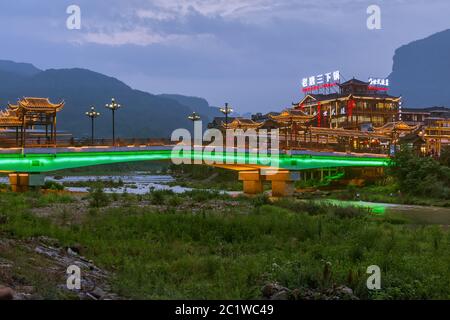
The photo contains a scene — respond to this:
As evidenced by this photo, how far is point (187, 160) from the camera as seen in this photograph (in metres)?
50.3

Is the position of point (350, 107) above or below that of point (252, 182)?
above

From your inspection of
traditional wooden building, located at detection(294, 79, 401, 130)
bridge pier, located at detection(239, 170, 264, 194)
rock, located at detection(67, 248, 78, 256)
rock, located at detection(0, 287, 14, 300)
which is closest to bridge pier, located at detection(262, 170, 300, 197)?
bridge pier, located at detection(239, 170, 264, 194)

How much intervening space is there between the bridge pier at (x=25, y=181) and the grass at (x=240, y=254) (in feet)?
59.6

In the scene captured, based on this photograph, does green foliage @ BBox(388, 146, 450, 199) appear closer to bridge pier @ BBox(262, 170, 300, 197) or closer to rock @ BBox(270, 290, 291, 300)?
bridge pier @ BBox(262, 170, 300, 197)

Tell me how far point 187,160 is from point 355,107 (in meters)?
54.9

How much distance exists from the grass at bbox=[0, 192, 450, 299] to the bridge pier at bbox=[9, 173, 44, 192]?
18.2 meters

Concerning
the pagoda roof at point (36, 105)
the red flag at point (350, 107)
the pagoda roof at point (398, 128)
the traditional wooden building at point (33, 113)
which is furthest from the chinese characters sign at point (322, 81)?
the pagoda roof at point (36, 105)

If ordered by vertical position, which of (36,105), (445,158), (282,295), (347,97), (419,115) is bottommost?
(282,295)

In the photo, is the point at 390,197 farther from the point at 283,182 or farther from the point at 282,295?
the point at 282,295

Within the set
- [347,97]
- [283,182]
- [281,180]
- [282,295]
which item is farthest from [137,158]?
[347,97]

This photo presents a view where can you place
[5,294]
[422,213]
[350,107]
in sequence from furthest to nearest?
[350,107] < [422,213] < [5,294]

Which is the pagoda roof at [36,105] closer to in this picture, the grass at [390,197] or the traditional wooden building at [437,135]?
the grass at [390,197]

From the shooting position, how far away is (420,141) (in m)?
69.8
